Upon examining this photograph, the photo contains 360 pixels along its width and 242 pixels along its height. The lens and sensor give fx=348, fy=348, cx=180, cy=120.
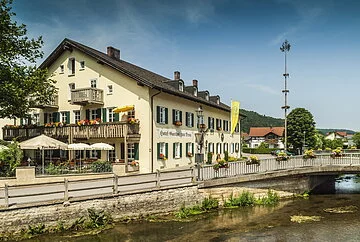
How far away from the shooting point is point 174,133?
1137 inches

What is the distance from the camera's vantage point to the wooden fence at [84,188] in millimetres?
13429

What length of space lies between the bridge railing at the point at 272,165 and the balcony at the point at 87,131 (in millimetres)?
7723

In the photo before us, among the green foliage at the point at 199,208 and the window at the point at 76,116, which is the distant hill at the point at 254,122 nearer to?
the window at the point at 76,116

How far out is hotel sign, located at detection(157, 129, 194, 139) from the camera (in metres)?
26.9

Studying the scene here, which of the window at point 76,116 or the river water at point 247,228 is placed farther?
the window at point 76,116

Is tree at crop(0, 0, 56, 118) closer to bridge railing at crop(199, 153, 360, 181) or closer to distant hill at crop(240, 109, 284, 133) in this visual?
bridge railing at crop(199, 153, 360, 181)

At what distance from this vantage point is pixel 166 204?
55.8 feet

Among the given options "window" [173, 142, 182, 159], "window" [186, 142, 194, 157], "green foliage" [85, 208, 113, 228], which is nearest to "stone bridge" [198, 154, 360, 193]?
"green foliage" [85, 208, 113, 228]

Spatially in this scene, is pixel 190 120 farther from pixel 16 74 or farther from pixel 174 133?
pixel 16 74

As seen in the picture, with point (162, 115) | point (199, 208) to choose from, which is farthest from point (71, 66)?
point (199, 208)

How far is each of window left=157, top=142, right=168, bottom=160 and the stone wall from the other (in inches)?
334

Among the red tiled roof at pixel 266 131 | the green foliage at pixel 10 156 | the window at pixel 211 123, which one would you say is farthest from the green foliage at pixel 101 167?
the red tiled roof at pixel 266 131

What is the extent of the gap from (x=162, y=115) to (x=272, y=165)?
9491 mm

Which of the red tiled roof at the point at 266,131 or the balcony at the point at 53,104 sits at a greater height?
the balcony at the point at 53,104
